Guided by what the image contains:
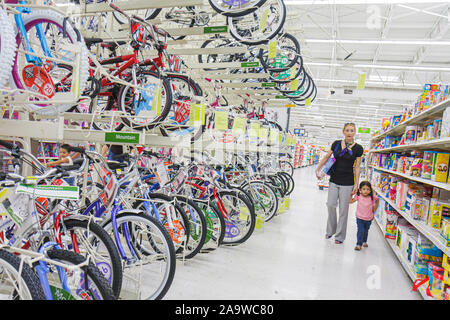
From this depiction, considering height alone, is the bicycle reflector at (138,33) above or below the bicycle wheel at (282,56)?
below

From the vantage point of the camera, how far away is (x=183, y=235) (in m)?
2.62

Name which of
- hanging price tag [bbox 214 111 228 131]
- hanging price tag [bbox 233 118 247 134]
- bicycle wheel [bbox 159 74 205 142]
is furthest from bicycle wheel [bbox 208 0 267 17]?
hanging price tag [bbox 233 118 247 134]

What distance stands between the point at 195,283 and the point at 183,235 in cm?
48

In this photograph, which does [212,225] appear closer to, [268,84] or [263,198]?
[263,198]

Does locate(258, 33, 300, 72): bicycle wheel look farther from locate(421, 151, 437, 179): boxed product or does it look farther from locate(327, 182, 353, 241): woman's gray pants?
locate(421, 151, 437, 179): boxed product

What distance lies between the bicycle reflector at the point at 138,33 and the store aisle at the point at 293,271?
2.13 meters

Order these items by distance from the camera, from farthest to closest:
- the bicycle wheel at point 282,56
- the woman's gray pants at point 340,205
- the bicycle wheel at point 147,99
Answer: the bicycle wheel at point 282,56 → the woman's gray pants at point 340,205 → the bicycle wheel at point 147,99

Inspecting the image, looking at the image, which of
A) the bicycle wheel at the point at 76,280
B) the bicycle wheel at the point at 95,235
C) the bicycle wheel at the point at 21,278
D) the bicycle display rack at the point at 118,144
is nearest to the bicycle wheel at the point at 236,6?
Answer: the bicycle display rack at the point at 118,144

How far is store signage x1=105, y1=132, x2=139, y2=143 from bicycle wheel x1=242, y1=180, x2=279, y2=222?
9.93 ft

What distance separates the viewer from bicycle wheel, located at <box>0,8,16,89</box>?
1417 millimetres

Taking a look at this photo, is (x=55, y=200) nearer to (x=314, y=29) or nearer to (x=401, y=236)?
(x=401, y=236)

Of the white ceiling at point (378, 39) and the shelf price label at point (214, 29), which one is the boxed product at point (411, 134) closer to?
the white ceiling at point (378, 39)

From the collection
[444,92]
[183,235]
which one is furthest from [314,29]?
[183,235]

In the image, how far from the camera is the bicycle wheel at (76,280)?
1.39m
